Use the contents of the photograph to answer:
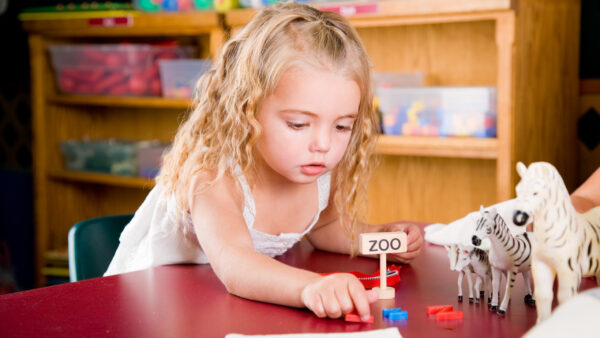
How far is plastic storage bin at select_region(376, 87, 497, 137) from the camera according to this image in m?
2.43

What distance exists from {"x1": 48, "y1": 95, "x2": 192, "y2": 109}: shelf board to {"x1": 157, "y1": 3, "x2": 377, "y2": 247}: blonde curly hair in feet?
5.55

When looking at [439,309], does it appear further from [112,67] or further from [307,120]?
[112,67]

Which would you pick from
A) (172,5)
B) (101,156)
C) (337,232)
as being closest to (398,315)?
(337,232)

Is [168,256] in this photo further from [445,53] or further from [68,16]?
[68,16]

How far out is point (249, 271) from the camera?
107cm

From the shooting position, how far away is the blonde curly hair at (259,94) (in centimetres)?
121

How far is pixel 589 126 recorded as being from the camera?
2.68m

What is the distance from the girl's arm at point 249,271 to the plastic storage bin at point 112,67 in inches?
82.8

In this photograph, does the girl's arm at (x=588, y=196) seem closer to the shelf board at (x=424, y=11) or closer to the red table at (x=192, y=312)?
the red table at (x=192, y=312)

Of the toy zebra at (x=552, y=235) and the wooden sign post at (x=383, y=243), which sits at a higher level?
the toy zebra at (x=552, y=235)

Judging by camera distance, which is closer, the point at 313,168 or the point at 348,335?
the point at 348,335

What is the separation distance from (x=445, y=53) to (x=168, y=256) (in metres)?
1.73

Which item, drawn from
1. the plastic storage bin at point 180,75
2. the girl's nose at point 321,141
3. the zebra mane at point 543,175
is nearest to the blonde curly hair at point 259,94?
the girl's nose at point 321,141

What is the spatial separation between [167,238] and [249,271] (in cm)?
34
